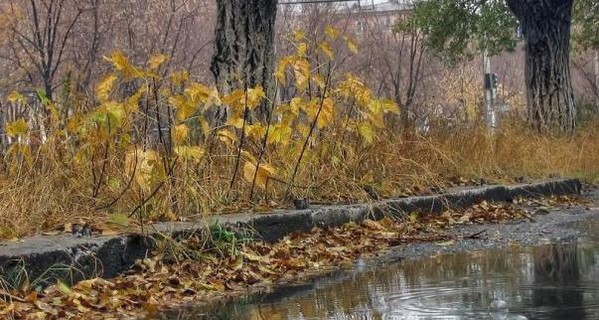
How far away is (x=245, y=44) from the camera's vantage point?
1229 cm

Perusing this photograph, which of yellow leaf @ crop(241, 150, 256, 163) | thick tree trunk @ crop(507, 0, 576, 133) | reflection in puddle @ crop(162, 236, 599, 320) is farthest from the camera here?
thick tree trunk @ crop(507, 0, 576, 133)

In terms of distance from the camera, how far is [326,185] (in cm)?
1115

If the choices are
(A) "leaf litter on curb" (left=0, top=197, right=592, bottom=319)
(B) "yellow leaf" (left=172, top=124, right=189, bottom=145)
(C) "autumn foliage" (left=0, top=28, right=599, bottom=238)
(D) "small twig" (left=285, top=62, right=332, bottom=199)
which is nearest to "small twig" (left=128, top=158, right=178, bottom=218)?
(C) "autumn foliage" (left=0, top=28, right=599, bottom=238)

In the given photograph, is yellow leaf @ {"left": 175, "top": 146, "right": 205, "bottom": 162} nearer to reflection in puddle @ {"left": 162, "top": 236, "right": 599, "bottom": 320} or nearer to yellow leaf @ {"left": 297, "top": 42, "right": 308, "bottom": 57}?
yellow leaf @ {"left": 297, "top": 42, "right": 308, "bottom": 57}

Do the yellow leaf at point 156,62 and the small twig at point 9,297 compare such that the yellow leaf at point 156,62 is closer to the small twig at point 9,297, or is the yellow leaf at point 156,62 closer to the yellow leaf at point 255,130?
the yellow leaf at point 255,130

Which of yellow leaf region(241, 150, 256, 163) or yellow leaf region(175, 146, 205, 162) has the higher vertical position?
yellow leaf region(175, 146, 205, 162)

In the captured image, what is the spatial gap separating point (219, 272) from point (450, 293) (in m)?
1.97

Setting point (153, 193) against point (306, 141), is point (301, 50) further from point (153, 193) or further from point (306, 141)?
point (153, 193)

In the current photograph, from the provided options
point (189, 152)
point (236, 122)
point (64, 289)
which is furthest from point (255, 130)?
point (64, 289)

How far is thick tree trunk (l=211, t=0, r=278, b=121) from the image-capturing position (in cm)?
1223

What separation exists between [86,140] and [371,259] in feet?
8.42

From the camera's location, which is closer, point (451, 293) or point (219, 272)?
point (451, 293)

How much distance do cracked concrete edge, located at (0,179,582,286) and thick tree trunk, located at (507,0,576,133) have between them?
1025cm

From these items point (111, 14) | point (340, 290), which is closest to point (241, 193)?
point (340, 290)
